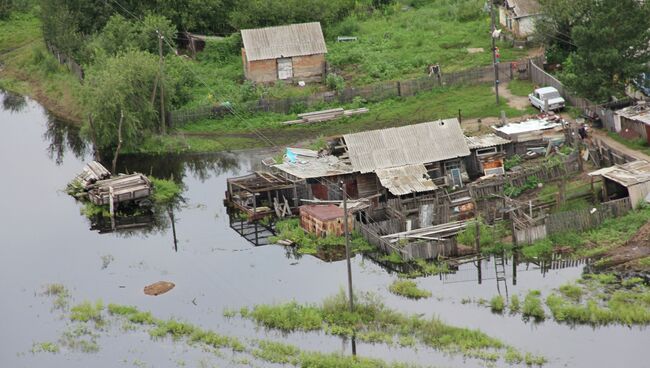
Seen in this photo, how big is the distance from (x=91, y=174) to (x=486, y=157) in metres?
20.5

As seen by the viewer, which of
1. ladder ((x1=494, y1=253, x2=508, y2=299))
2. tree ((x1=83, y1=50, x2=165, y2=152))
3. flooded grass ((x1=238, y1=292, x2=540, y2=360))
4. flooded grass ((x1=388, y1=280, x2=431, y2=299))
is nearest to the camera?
flooded grass ((x1=238, y1=292, x2=540, y2=360))

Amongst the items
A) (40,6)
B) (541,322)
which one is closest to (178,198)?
(541,322)

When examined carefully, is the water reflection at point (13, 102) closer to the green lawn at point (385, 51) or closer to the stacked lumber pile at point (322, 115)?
the green lawn at point (385, 51)

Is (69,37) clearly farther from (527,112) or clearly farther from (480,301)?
(480,301)

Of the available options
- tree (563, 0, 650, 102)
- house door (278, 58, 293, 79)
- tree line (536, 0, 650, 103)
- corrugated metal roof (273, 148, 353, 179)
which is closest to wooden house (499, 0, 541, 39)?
tree line (536, 0, 650, 103)

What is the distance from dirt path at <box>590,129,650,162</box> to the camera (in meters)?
59.0

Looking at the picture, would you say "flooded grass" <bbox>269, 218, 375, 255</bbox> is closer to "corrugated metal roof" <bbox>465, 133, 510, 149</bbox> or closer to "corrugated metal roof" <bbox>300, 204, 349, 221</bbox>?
"corrugated metal roof" <bbox>300, 204, 349, 221</bbox>

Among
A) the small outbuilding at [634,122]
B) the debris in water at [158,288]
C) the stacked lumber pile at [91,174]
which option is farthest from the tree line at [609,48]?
the debris in water at [158,288]

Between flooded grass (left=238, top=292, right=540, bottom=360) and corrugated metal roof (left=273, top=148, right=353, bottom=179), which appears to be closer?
flooded grass (left=238, top=292, right=540, bottom=360)

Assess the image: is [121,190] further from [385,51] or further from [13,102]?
[13,102]

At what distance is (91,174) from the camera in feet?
205

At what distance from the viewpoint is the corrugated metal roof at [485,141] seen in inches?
2344

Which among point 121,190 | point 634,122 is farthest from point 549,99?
point 121,190

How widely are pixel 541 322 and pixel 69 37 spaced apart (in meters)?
49.3
